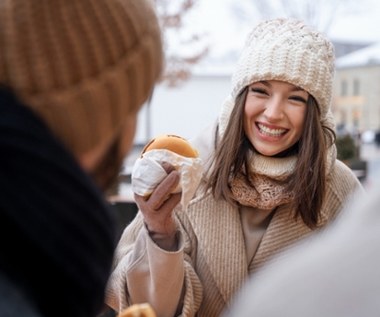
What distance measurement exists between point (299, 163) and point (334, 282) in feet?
5.87

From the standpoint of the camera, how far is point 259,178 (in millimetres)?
2512

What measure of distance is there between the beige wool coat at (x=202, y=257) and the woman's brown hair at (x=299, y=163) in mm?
50

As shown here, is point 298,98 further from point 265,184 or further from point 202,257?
point 202,257

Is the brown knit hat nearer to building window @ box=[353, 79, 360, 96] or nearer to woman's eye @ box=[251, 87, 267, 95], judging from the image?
woman's eye @ box=[251, 87, 267, 95]

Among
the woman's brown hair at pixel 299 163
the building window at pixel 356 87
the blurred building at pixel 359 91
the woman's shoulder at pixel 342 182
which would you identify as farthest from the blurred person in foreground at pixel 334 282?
the building window at pixel 356 87

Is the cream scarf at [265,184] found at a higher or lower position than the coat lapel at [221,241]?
higher

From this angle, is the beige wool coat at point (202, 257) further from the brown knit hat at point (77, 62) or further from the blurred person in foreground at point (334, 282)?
the blurred person in foreground at point (334, 282)

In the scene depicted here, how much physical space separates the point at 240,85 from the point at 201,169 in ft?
1.36

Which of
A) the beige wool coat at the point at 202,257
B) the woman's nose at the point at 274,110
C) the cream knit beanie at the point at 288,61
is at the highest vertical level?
the cream knit beanie at the point at 288,61

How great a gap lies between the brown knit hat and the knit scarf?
1319mm

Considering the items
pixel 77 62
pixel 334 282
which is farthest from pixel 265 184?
pixel 334 282

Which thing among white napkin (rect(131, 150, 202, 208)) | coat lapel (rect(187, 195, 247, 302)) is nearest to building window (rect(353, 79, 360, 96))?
coat lapel (rect(187, 195, 247, 302))

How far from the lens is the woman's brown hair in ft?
8.12

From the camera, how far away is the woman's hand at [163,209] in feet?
7.22
